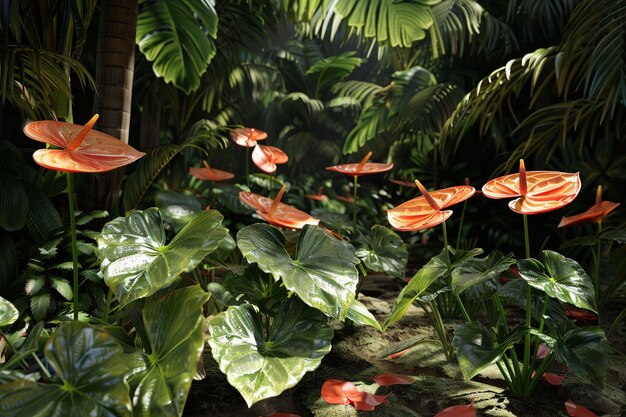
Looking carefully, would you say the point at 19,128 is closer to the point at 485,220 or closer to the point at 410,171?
the point at 410,171

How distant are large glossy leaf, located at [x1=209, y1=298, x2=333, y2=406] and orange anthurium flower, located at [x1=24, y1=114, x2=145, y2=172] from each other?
19.5 inches

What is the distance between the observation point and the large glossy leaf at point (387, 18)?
340 cm

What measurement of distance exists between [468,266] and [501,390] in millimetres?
454

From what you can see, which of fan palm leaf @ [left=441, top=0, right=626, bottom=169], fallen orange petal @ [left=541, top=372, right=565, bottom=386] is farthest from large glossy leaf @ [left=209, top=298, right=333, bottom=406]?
fan palm leaf @ [left=441, top=0, right=626, bottom=169]

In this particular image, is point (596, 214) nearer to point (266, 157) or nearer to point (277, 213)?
point (277, 213)

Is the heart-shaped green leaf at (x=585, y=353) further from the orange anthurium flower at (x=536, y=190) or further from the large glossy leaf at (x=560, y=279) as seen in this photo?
the orange anthurium flower at (x=536, y=190)

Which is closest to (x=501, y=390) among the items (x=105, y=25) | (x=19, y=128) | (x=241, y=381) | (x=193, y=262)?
(x=241, y=381)

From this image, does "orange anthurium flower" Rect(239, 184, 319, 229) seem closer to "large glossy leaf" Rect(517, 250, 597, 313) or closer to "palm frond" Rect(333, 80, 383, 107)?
"large glossy leaf" Rect(517, 250, 597, 313)

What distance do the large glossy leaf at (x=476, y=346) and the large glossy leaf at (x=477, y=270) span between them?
0.51 ft

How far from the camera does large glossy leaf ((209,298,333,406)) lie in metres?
1.35

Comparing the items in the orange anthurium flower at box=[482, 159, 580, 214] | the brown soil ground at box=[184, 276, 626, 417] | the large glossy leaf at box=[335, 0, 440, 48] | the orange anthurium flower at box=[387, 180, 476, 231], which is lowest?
the brown soil ground at box=[184, 276, 626, 417]

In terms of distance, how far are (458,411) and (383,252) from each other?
2.49 feet

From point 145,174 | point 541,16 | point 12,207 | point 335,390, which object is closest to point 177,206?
point 145,174

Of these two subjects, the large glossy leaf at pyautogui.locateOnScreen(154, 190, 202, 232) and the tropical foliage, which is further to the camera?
the large glossy leaf at pyautogui.locateOnScreen(154, 190, 202, 232)
